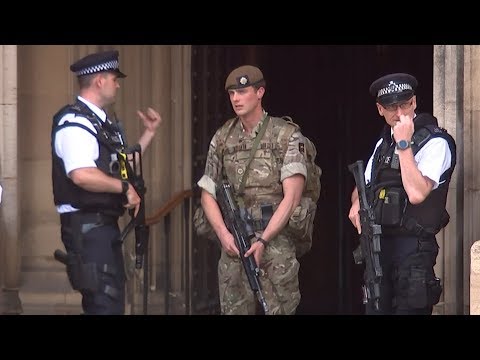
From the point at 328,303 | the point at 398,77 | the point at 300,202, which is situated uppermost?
the point at 398,77

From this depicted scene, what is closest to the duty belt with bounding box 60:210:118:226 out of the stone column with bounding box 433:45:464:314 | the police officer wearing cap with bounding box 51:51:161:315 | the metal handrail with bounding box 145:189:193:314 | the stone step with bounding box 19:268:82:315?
the police officer wearing cap with bounding box 51:51:161:315

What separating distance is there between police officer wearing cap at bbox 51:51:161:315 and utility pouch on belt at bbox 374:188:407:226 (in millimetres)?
1496

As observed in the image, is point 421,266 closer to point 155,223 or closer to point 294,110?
point 155,223

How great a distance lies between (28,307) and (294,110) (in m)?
3.32

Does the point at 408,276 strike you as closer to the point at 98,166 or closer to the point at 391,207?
the point at 391,207

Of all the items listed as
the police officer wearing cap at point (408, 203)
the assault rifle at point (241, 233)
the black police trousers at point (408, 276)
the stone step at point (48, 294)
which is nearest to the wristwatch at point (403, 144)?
the police officer wearing cap at point (408, 203)

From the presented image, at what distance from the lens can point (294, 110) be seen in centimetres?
1462

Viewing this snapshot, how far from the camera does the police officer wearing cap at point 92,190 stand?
35.2 ft

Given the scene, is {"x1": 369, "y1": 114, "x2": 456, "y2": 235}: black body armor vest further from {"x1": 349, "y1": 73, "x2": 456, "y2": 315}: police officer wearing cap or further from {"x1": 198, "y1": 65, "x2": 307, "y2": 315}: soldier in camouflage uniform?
{"x1": 198, "y1": 65, "x2": 307, "y2": 315}: soldier in camouflage uniform

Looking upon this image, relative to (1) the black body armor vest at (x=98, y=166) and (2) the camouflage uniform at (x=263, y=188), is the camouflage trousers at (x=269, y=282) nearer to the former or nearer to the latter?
(2) the camouflage uniform at (x=263, y=188)

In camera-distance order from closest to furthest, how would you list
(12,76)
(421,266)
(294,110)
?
(421,266)
(12,76)
(294,110)

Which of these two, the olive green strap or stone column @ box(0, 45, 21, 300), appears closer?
the olive green strap

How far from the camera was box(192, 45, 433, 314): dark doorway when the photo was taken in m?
14.5

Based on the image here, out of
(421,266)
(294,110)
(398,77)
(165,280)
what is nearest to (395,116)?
(398,77)
